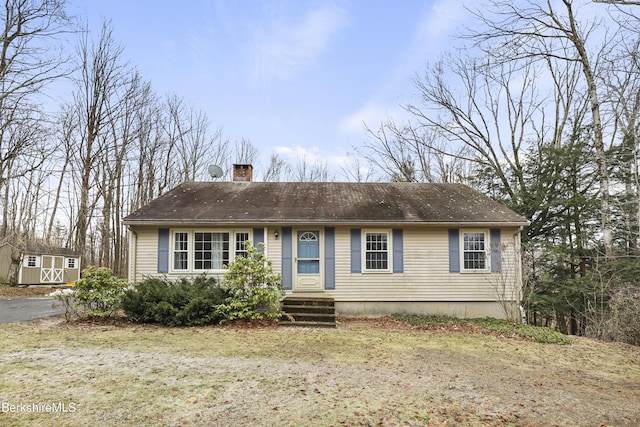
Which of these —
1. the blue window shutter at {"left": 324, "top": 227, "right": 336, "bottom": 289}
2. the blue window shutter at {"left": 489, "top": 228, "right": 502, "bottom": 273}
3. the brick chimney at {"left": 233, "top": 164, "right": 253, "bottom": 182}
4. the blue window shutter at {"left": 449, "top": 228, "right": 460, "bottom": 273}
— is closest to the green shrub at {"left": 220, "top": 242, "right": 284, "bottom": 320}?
the blue window shutter at {"left": 324, "top": 227, "right": 336, "bottom": 289}

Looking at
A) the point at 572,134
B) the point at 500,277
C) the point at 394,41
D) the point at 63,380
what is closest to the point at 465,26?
the point at 394,41

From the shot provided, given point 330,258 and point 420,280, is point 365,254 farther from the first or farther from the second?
point 420,280

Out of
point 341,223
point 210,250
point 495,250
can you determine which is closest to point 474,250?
point 495,250

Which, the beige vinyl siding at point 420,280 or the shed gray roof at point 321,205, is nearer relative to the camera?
the shed gray roof at point 321,205

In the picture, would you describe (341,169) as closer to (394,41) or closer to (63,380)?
(394,41)

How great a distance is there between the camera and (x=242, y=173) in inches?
599

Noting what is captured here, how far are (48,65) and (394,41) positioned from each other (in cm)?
1103

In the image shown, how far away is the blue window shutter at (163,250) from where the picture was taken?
11.0 m

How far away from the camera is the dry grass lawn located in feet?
13.3

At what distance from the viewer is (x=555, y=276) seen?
14266 mm

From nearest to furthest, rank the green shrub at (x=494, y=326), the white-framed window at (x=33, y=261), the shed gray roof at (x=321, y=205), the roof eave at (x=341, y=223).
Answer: the green shrub at (x=494, y=326) → the roof eave at (x=341, y=223) → the shed gray roof at (x=321, y=205) → the white-framed window at (x=33, y=261)

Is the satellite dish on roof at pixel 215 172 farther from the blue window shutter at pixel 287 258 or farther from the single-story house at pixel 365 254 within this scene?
the blue window shutter at pixel 287 258

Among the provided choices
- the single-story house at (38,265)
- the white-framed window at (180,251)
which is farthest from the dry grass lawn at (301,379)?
the single-story house at (38,265)

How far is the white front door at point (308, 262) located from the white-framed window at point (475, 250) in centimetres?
454
